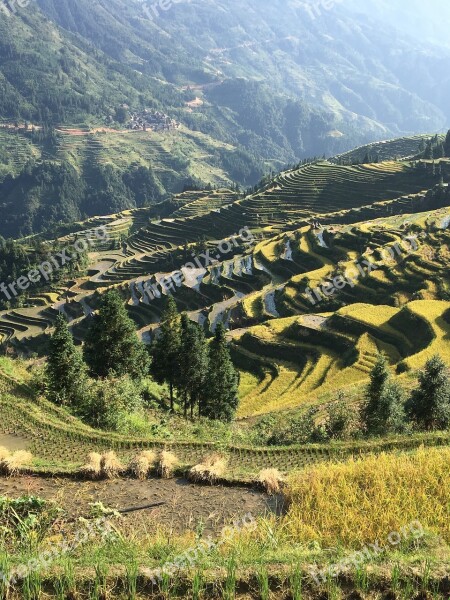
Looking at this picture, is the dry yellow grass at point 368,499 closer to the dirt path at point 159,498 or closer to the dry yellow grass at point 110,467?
the dirt path at point 159,498

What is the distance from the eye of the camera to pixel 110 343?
990 inches

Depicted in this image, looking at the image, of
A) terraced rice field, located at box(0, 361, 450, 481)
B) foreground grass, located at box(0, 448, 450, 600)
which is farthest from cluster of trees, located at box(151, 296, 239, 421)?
foreground grass, located at box(0, 448, 450, 600)

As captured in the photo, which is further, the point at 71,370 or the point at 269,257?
the point at 269,257

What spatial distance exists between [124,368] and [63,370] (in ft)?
23.7

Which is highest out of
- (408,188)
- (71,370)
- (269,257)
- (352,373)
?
(408,188)

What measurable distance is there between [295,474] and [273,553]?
3.15m

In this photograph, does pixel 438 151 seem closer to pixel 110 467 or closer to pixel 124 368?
pixel 124 368

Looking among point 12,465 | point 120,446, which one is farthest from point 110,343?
point 12,465

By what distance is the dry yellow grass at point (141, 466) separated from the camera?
32.0ft

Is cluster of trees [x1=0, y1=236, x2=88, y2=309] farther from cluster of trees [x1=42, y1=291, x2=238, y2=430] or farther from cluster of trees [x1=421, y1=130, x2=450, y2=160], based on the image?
cluster of trees [x1=421, y1=130, x2=450, y2=160]

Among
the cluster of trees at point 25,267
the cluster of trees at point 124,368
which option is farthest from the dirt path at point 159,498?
the cluster of trees at point 25,267

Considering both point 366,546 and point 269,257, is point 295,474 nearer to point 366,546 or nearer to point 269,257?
point 366,546

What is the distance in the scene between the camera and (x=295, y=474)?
9.47 meters

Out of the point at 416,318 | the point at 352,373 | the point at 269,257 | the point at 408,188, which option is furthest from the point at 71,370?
the point at 408,188
